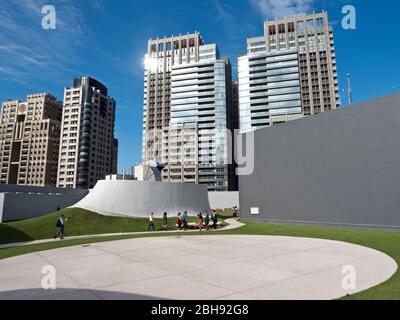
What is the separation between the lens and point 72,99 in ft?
495

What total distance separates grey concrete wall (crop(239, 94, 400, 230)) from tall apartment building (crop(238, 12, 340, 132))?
4087 inches

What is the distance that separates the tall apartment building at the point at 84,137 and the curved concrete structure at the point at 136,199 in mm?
116317

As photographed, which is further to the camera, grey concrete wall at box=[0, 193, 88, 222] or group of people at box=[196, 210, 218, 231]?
grey concrete wall at box=[0, 193, 88, 222]

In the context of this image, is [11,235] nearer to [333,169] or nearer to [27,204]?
[27,204]

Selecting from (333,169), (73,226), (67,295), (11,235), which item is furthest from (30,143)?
(67,295)

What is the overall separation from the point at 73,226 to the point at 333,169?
26531 millimetres

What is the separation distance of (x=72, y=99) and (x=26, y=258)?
15630 centimetres

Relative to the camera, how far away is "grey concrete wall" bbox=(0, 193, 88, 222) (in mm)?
35969

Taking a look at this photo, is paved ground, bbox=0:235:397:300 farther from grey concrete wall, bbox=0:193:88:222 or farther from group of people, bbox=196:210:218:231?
grey concrete wall, bbox=0:193:88:222

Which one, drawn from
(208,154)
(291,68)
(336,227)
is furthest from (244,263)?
(291,68)

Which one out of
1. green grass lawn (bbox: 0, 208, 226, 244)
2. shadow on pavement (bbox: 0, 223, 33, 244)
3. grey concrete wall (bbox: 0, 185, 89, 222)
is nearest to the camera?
shadow on pavement (bbox: 0, 223, 33, 244)

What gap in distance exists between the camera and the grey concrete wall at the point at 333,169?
22250 mm

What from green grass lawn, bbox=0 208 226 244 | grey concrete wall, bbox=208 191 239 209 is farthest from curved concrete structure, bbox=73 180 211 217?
grey concrete wall, bbox=208 191 239 209
